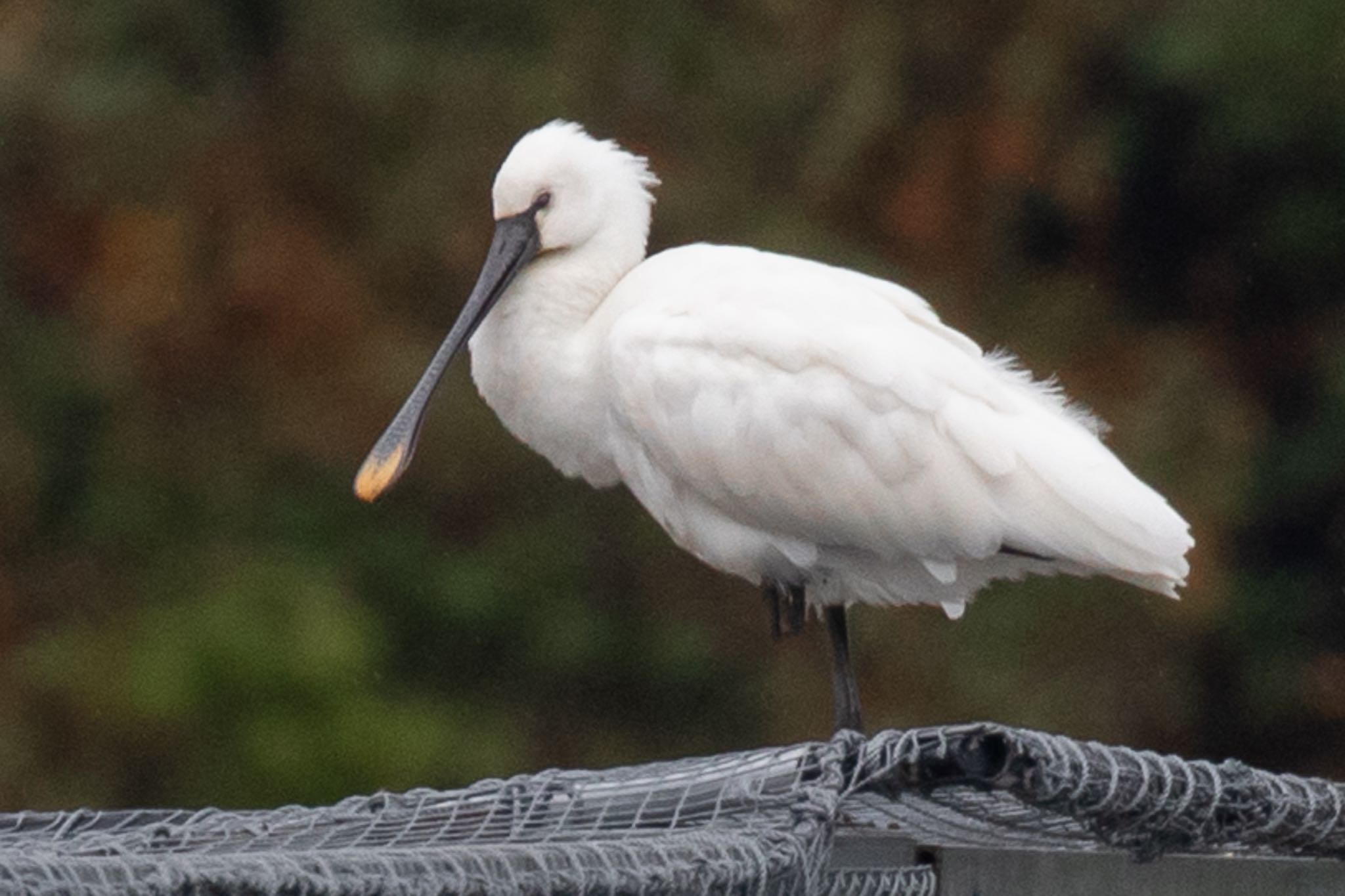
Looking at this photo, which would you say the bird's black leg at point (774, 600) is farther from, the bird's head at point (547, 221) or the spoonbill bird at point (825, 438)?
the bird's head at point (547, 221)

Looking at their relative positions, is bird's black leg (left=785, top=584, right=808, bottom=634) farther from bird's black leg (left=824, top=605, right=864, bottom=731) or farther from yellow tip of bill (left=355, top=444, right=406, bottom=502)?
yellow tip of bill (left=355, top=444, right=406, bottom=502)

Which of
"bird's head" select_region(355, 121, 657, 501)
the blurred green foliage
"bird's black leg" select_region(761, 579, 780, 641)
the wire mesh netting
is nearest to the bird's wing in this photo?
"bird's black leg" select_region(761, 579, 780, 641)

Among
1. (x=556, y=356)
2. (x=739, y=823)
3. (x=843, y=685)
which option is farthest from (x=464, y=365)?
(x=739, y=823)

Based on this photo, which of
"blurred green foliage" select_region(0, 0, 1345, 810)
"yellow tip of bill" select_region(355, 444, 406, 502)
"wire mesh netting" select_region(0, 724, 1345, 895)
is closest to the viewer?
"wire mesh netting" select_region(0, 724, 1345, 895)

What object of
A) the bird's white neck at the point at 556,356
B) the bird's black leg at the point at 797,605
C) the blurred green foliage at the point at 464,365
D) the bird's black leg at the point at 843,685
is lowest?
the bird's black leg at the point at 843,685

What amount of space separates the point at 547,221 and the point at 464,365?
363cm

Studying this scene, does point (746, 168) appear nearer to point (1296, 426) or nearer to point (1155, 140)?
point (1155, 140)

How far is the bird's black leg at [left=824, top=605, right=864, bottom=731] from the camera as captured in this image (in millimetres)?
3254

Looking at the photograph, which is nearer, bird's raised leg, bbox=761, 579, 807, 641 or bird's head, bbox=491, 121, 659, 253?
bird's raised leg, bbox=761, 579, 807, 641

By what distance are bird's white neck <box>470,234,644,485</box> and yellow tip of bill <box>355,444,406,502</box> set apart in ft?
0.57

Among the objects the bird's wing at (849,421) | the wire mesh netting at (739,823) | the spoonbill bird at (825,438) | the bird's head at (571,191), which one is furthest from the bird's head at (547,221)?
the wire mesh netting at (739,823)

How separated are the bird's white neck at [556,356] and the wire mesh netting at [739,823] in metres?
1.22

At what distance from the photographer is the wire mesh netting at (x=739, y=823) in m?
1.52


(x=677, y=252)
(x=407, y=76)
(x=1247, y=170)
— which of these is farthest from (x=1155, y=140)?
(x=677, y=252)
